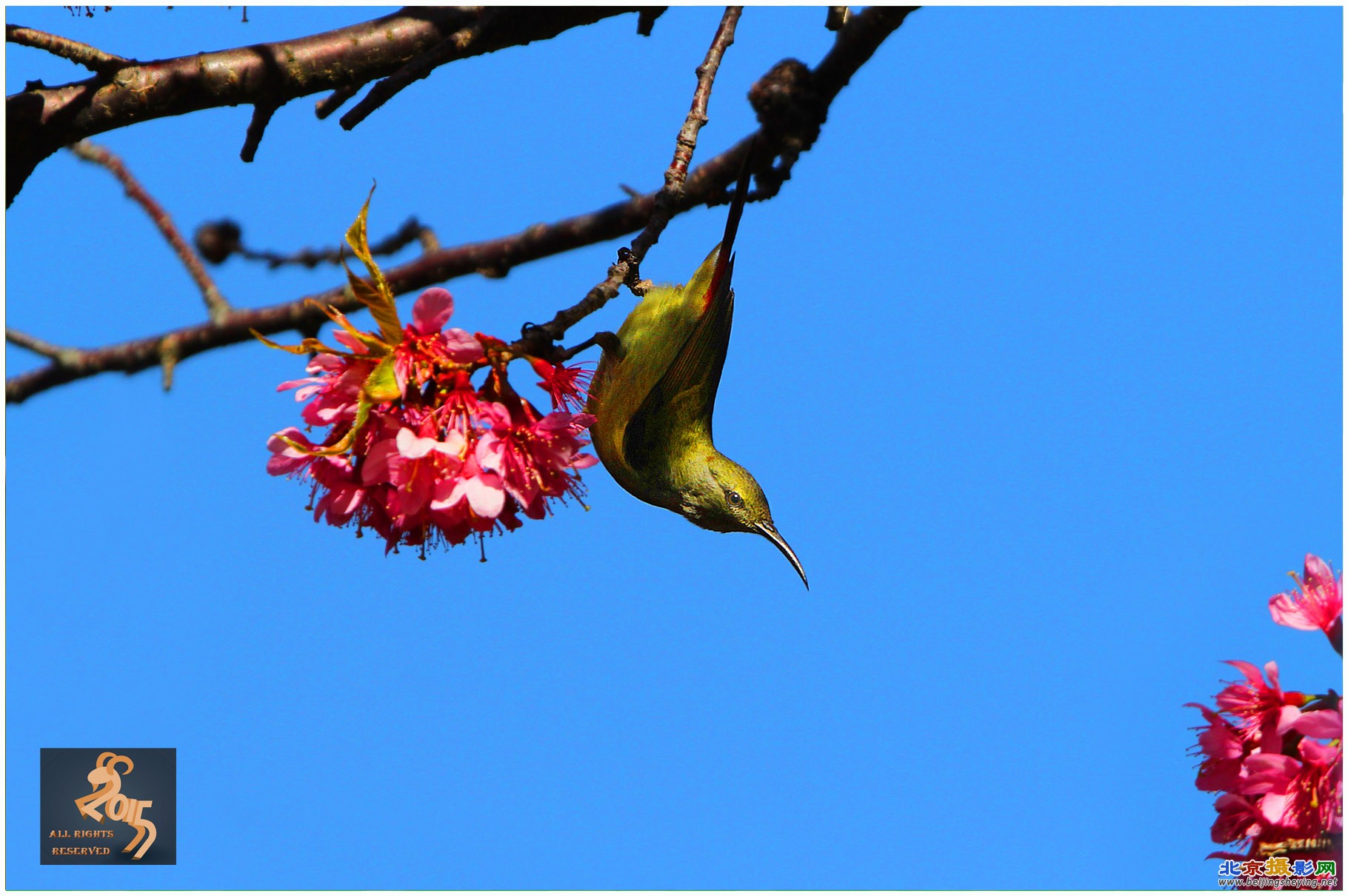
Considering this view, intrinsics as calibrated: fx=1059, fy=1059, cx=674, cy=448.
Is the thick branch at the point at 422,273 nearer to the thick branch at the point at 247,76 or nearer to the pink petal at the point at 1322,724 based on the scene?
the thick branch at the point at 247,76

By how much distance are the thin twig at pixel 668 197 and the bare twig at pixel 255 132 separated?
3.88 ft

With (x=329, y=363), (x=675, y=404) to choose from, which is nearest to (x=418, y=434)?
(x=329, y=363)

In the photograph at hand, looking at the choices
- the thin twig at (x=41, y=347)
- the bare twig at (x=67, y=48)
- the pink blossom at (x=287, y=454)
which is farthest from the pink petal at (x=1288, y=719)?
the thin twig at (x=41, y=347)

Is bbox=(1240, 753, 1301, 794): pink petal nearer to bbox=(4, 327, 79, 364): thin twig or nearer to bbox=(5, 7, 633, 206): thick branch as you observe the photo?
bbox=(5, 7, 633, 206): thick branch

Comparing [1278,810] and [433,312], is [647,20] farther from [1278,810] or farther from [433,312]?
[1278,810]

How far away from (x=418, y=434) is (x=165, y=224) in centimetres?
293

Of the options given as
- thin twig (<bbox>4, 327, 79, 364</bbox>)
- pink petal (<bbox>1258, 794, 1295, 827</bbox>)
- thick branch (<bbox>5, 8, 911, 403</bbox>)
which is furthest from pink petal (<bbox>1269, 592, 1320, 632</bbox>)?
thin twig (<bbox>4, 327, 79, 364</bbox>)

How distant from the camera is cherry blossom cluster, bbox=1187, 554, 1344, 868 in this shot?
239cm

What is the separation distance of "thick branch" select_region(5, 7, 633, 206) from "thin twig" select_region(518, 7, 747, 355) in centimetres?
65

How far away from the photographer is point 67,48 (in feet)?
10.8

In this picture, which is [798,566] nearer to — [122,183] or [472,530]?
[472,530]

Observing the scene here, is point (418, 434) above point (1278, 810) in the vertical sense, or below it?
above

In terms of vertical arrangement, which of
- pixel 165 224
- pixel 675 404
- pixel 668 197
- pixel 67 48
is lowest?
pixel 675 404

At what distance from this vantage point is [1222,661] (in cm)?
278
